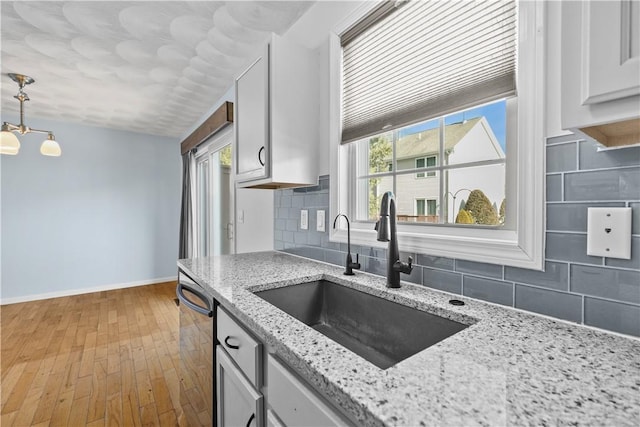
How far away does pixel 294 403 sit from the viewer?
66cm

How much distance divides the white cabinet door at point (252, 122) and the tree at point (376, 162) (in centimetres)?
56

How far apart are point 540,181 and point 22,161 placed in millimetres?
5435

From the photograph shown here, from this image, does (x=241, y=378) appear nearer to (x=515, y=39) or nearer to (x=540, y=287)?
(x=540, y=287)

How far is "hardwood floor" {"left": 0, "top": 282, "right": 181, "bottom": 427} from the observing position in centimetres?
177

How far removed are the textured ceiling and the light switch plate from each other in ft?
5.74

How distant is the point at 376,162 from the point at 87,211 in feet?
14.9

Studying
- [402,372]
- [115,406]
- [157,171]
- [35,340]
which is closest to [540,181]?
[402,372]

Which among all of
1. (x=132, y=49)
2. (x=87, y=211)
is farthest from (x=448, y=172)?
(x=87, y=211)

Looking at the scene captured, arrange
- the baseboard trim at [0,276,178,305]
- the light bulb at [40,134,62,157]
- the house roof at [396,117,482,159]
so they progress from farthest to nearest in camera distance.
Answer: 1. the baseboard trim at [0,276,178,305]
2. the light bulb at [40,134,62,157]
3. the house roof at [396,117,482,159]

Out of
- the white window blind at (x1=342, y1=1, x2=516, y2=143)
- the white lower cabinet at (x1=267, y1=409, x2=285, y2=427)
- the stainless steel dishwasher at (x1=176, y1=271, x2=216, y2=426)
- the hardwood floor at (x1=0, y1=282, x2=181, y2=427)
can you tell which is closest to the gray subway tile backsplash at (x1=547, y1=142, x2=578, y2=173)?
the white window blind at (x1=342, y1=1, x2=516, y2=143)

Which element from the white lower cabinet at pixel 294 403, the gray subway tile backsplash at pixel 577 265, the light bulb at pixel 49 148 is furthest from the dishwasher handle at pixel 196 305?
the light bulb at pixel 49 148

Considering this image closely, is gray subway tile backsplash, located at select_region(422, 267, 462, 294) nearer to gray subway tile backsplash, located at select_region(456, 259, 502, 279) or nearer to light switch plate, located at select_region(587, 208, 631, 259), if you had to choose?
gray subway tile backsplash, located at select_region(456, 259, 502, 279)

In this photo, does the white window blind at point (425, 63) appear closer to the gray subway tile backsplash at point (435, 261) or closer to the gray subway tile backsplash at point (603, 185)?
the gray subway tile backsplash at point (603, 185)

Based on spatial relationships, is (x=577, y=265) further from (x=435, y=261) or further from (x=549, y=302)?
(x=435, y=261)
